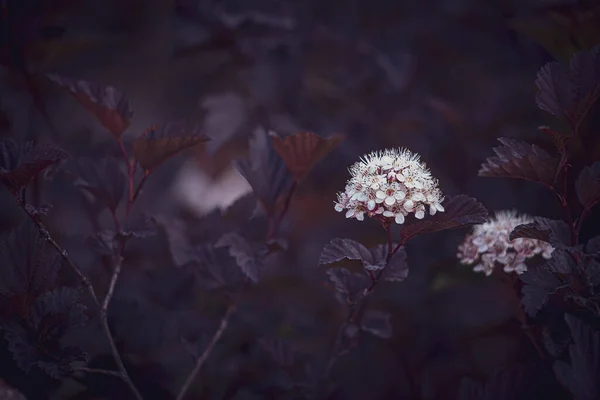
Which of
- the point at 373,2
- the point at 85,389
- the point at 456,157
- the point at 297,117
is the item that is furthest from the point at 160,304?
the point at 373,2

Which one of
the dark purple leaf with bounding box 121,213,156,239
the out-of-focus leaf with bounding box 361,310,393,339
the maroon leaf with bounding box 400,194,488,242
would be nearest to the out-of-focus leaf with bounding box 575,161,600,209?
the maroon leaf with bounding box 400,194,488,242

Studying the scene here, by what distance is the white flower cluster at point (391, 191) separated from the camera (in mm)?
906

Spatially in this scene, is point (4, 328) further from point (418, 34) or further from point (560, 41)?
point (418, 34)

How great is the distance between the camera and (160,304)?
1205mm

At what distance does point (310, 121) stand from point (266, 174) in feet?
1.96

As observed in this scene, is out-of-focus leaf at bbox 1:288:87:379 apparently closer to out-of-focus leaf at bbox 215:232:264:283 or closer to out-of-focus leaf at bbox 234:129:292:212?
out-of-focus leaf at bbox 215:232:264:283

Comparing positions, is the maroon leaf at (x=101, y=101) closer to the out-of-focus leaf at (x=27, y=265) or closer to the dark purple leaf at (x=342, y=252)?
the out-of-focus leaf at (x=27, y=265)

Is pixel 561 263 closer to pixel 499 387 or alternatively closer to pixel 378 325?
pixel 499 387

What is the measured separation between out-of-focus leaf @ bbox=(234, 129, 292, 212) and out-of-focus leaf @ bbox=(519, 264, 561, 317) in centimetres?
52

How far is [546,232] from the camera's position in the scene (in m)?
0.91

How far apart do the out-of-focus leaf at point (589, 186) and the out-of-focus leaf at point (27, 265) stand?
2.94 ft

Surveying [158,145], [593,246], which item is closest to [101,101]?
[158,145]

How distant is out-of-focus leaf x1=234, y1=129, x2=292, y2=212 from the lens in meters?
1.17

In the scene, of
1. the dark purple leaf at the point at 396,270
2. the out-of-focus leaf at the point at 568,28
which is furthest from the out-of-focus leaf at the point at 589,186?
the out-of-focus leaf at the point at 568,28
